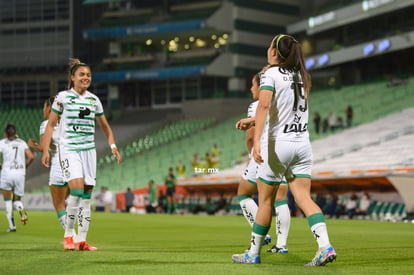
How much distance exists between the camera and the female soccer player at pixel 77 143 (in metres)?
11.8

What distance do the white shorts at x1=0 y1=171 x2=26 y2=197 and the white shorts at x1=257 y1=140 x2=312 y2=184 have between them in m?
10.1

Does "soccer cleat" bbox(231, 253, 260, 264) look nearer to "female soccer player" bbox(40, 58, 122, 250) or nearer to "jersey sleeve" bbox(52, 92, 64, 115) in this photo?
"female soccer player" bbox(40, 58, 122, 250)

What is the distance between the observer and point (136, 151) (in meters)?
58.7

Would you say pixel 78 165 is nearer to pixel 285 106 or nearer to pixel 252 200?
pixel 252 200

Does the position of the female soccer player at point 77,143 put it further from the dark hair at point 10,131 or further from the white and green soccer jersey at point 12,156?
the white and green soccer jersey at point 12,156

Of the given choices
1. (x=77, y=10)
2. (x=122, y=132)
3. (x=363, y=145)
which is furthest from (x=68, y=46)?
(x=363, y=145)

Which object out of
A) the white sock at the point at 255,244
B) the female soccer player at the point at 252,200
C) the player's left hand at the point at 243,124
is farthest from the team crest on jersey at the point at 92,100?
the white sock at the point at 255,244

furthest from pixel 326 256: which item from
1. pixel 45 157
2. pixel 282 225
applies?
pixel 45 157

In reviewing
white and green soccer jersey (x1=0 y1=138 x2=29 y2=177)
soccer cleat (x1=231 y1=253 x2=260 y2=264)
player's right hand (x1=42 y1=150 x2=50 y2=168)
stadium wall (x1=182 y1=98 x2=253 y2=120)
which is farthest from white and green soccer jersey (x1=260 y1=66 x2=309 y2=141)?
stadium wall (x1=182 y1=98 x2=253 y2=120)

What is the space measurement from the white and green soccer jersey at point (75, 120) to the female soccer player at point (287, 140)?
11.4ft

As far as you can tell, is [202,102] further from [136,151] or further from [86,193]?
[86,193]

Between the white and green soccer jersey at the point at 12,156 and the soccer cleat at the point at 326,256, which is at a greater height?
the white and green soccer jersey at the point at 12,156

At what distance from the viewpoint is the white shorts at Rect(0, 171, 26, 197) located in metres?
18.2

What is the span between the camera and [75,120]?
1189cm
